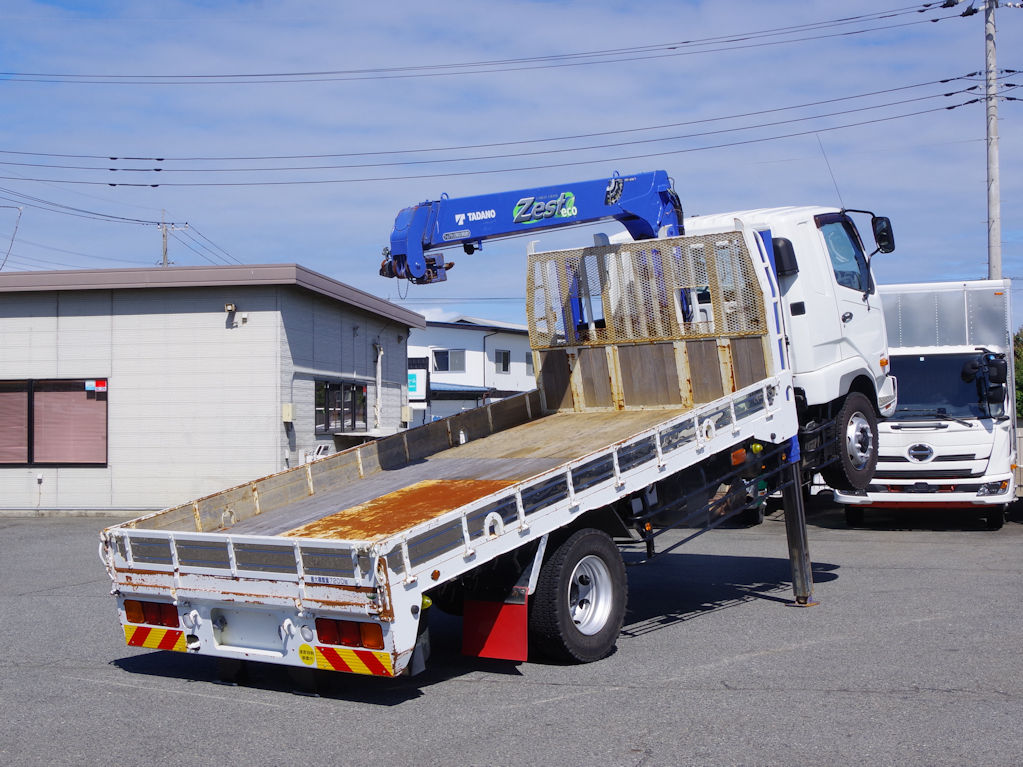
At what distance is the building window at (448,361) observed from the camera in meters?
48.2

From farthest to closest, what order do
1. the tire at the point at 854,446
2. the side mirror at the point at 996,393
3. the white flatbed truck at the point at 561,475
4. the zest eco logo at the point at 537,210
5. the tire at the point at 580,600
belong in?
the side mirror at the point at 996,393, the tire at the point at 854,446, the zest eco logo at the point at 537,210, the tire at the point at 580,600, the white flatbed truck at the point at 561,475

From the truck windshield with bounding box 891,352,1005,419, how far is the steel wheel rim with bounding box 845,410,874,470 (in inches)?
238

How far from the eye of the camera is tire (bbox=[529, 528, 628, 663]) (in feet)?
23.8

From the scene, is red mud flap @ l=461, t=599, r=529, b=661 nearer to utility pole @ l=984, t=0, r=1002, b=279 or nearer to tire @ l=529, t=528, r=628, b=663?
tire @ l=529, t=528, r=628, b=663

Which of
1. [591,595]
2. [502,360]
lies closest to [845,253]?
[591,595]

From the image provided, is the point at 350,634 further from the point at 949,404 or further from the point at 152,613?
the point at 949,404

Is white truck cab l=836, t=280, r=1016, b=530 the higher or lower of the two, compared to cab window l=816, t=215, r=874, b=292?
lower

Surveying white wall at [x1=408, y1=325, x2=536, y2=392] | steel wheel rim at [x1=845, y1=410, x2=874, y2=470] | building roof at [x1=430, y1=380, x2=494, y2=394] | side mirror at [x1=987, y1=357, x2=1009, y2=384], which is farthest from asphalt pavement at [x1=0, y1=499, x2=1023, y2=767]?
white wall at [x1=408, y1=325, x2=536, y2=392]

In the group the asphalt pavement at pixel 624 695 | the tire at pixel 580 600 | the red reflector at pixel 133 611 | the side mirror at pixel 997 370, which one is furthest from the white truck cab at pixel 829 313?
the red reflector at pixel 133 611

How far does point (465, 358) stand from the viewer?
48.3 meters

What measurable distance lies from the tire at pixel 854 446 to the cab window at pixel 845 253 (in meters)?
1.17

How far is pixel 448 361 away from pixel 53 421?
28.5m

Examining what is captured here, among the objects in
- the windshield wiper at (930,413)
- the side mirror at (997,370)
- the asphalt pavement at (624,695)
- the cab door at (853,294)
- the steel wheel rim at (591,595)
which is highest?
the cab door at (853,294)

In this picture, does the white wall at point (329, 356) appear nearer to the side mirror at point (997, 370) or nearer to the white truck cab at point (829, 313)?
the white truck cab at point (829, 313)
